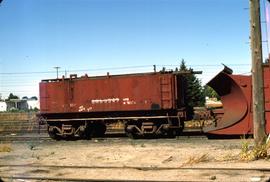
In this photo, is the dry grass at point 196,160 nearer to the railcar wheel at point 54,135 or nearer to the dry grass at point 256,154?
the dry grass at point 256,154

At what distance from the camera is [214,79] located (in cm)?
1972

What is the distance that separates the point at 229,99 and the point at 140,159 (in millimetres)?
6717

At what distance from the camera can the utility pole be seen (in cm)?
1370

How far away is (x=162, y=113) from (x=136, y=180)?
12.8 metres

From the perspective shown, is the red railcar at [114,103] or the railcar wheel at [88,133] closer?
the red railcar at [114,103]

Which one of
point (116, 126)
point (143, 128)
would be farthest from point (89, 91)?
point (116, 126)

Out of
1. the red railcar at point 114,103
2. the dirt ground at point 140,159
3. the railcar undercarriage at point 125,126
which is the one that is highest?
the red railcar at point 114,103

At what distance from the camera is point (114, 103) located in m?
23.8

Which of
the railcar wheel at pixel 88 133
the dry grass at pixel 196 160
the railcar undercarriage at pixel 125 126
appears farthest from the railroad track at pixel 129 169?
the railcar wheel at pixel 88 133

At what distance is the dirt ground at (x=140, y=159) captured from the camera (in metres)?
11.2

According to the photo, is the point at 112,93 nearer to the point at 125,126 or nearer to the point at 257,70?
the point at 125,126

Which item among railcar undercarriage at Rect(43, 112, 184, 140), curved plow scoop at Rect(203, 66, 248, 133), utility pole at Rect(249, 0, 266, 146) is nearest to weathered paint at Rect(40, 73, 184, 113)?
railcar undercarriage at Rect(43, 112, 184, 140)

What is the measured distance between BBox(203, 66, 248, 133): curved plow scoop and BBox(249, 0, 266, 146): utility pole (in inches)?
225

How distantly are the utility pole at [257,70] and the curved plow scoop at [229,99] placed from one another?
18.8ft
